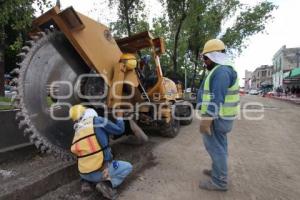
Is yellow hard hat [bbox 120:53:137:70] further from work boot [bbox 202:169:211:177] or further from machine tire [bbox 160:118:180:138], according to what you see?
machine tire [bbox 160:118:180:138]

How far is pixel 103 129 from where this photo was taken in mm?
4262

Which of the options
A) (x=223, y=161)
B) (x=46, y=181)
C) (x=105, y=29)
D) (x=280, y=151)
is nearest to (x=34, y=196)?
(x=46, y=181)

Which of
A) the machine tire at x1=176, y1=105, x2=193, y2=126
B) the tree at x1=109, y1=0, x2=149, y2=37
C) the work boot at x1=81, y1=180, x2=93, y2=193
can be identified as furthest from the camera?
the tree at x1=109, y1=0, x2=149, y2=37

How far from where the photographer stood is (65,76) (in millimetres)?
5211

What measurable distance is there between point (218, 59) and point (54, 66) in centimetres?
239

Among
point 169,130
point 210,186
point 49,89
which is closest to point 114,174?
point 210,186

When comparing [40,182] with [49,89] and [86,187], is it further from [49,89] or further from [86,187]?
[49,89]

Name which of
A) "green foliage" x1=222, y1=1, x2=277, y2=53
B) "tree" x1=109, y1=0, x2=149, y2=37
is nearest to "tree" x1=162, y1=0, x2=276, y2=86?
"green foliage" x1=222, y1=1, x2=277, y2=53

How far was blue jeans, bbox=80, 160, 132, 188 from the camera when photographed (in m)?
4.24

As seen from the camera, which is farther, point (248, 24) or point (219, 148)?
point (248, 24)

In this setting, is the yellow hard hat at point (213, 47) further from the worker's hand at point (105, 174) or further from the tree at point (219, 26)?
the tree at point (219, 26)

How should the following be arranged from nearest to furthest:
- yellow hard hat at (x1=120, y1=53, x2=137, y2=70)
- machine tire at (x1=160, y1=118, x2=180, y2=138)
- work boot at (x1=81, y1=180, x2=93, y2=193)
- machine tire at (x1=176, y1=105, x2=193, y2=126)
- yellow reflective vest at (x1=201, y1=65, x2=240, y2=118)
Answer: work boot at (x1=81, y1=180, x2=93, y2=193)
yellow reflective vest at (x1=201, y1=65, x2=240, y2=118)
yellow hard hat at (x1=120, y1=53, x2=137, y2=70)
machine tire at (x1=160, y1=118, x2=180, y2=138)
machine tire at (x1=176, y1=105, x2=193, y2=126)

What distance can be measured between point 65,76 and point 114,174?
5.86 ft

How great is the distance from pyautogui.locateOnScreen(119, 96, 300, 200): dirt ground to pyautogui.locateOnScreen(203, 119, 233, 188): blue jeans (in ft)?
0.70
